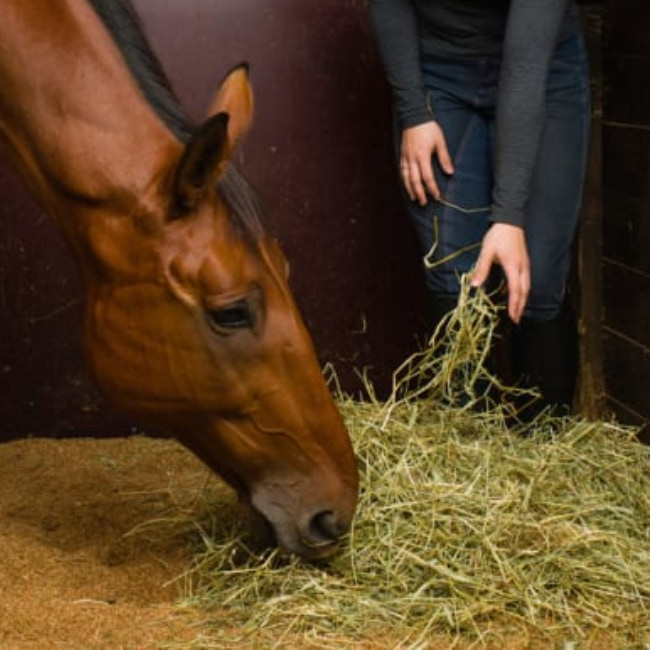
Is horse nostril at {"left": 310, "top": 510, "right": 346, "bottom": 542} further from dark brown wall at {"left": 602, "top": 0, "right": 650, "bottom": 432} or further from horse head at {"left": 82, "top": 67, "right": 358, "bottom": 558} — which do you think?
dark brown wall at {"left": 602, "top": 0, "right": 650, "bottom": 432}

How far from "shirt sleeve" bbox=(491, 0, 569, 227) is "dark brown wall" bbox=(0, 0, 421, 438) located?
98cm

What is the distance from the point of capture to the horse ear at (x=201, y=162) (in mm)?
2477

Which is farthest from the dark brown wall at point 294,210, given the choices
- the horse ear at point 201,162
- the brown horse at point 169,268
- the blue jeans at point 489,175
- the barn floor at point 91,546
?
the horse ear at point 201,162

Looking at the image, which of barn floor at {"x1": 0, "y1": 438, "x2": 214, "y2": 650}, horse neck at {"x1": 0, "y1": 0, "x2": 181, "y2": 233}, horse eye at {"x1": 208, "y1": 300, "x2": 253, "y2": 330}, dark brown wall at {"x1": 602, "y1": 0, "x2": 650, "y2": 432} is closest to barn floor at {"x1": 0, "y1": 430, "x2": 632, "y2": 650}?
barn floor at {"x1": 0, "y1": 438, "x2": 214, "y2": 650}

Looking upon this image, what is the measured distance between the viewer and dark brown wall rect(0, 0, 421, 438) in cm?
391

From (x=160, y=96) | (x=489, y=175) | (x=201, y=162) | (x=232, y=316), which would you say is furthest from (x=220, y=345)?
(x=489, y=175)

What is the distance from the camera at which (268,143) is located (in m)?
3.99

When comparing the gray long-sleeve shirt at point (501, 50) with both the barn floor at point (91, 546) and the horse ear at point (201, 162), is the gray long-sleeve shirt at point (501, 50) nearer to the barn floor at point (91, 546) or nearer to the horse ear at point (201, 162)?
the horse ear at point (201, 162)

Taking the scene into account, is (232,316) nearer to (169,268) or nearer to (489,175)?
(169,268)

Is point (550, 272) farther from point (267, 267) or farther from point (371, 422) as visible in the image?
point (267, 267)

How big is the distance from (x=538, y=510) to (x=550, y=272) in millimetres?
585

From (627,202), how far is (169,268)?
166 centimetres

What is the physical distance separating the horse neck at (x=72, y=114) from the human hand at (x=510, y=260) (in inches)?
29.2

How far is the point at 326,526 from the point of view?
270 cm
